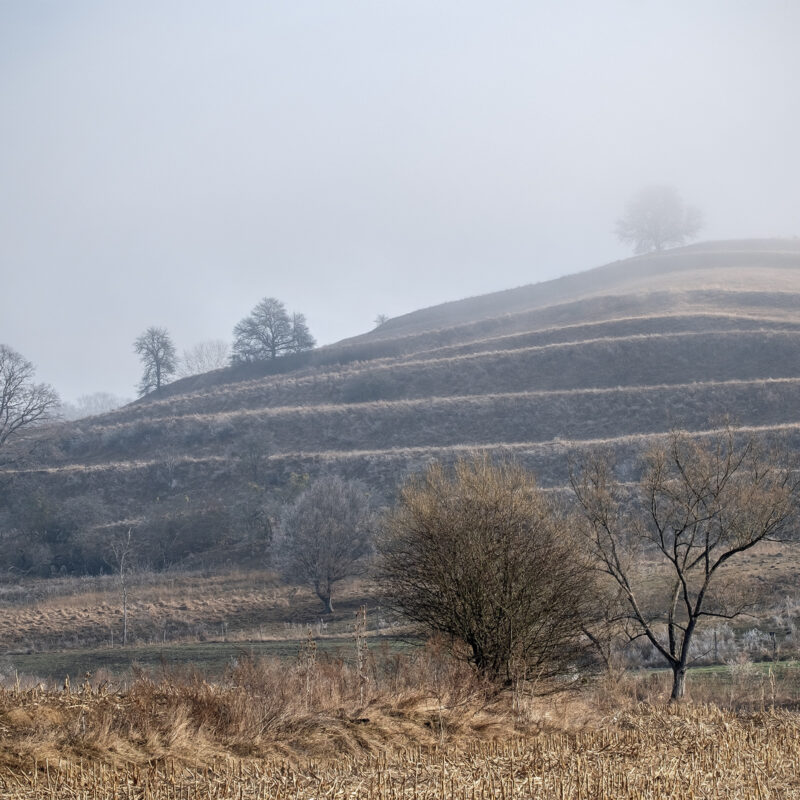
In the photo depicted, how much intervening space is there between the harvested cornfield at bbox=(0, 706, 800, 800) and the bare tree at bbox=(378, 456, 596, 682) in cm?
469

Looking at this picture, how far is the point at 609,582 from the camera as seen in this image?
78.8 feet

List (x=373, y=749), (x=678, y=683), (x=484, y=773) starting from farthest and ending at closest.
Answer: (x=678, y=683) < (x=373, y=749) < (x=484, y=773)

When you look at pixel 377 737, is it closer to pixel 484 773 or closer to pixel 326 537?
pixel 484 773

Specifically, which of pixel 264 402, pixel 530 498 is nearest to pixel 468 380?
pixel 264 402

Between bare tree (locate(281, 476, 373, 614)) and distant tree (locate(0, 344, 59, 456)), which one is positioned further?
distant tree (locate(0, 344, 59, 456))

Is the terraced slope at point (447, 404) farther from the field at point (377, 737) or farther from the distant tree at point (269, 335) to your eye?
the field at point (377, 737)

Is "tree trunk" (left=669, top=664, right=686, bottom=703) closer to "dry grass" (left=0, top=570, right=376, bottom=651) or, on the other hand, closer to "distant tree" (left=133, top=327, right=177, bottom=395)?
"dry grass" (left=0, top=570, right=376, bottom=651)

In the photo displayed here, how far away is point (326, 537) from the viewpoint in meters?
41.7

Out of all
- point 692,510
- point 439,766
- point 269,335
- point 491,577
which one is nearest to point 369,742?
point 439,766

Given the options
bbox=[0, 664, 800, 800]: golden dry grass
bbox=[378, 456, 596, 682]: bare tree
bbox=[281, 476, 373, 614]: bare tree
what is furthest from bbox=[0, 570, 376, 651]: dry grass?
bbox=[0, 664, 800, 800]: golden dry grass

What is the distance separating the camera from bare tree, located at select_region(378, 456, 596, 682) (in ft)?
53.6

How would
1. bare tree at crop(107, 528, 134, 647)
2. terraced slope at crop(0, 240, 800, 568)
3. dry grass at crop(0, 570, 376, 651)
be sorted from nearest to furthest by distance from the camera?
dry grass at crop(0, 570, 376, 651), bare tree at crop(107, 528, 134, 647), terraced slope at crop(0, 240, 800, 568)

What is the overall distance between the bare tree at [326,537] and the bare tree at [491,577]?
929 inches

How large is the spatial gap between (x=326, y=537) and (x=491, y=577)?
26222 mm
